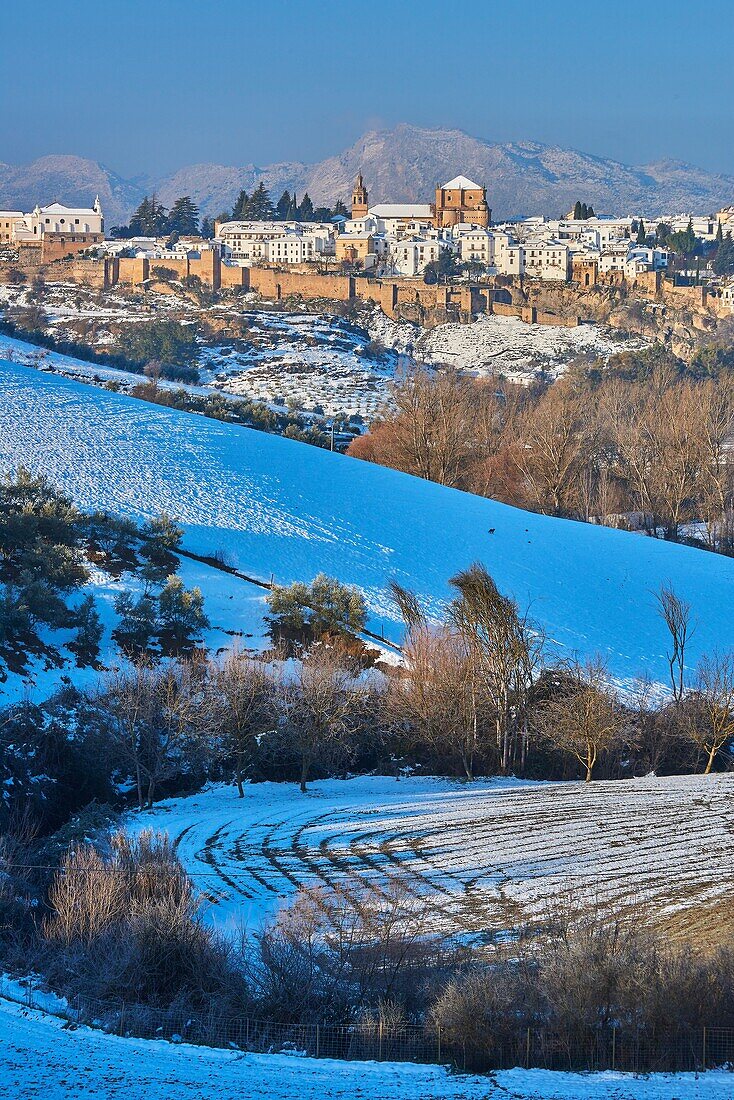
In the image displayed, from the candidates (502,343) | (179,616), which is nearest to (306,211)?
(502,343)

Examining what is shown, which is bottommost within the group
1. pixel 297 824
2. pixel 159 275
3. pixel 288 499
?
pixel 297 824

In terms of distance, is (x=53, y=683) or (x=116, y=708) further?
(x=53, y=683)

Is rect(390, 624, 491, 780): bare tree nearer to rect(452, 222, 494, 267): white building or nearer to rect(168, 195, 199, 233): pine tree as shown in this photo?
rect(452, 222, 494, 267): white building

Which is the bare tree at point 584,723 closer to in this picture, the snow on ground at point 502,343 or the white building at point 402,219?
the snow on ground at point 502,343

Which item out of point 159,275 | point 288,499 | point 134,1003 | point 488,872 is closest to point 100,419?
point 288,499

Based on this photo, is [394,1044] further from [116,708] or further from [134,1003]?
[116,708]

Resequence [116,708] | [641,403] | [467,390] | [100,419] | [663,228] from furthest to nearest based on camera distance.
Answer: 1. [663,228]
2. [641,403]
3. [467,390]
4. [100,419]
5. [116,708]

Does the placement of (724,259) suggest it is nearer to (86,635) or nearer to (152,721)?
(86,635)

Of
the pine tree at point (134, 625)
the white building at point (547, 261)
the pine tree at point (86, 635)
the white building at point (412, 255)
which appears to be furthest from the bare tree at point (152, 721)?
the white building at point (547, 261)
